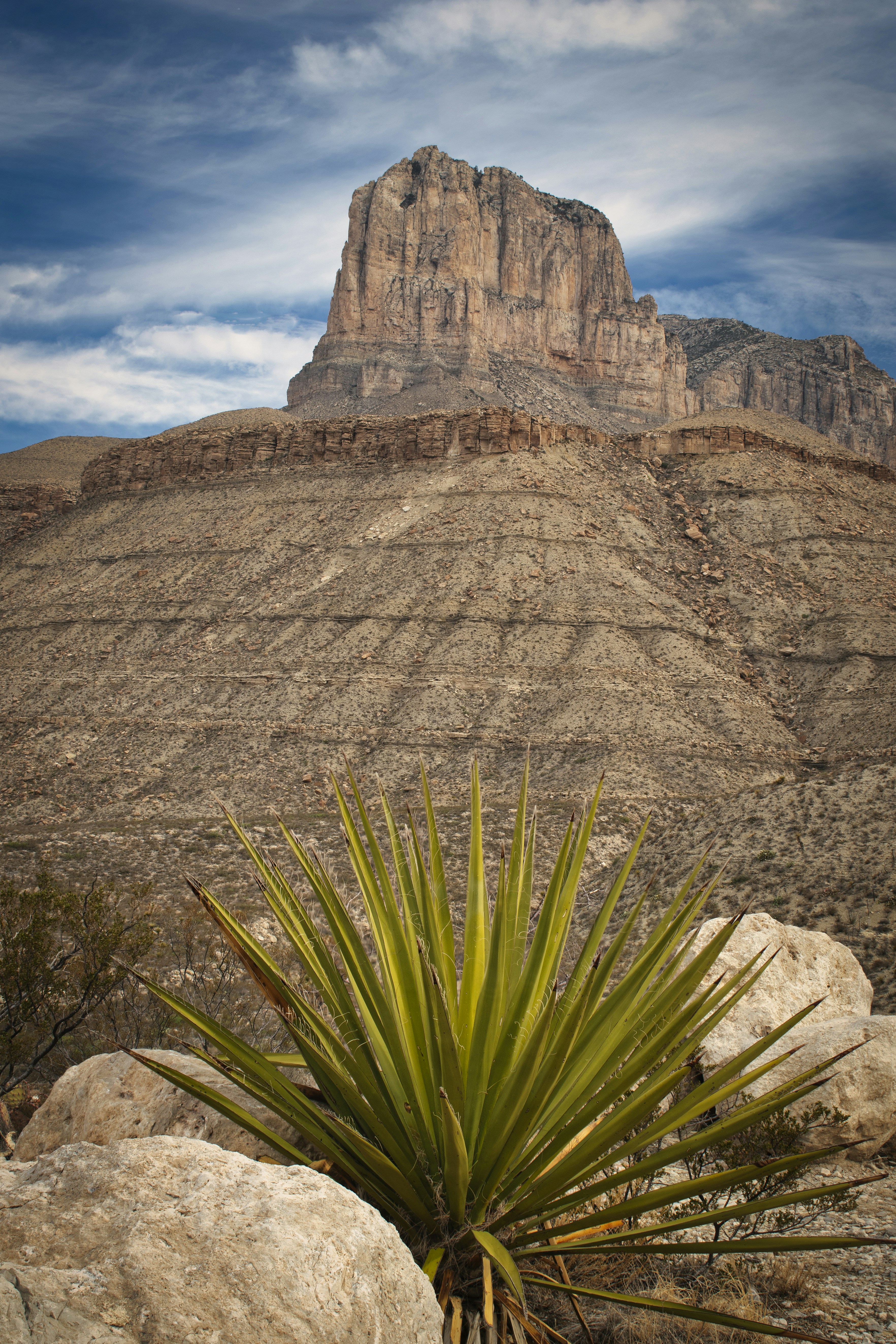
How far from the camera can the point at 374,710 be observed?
2381 cm

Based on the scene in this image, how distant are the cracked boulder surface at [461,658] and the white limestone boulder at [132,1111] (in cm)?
896

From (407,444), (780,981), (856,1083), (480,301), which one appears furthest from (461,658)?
→ (480,301)

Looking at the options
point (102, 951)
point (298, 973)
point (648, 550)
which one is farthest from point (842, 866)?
point (648, 550)

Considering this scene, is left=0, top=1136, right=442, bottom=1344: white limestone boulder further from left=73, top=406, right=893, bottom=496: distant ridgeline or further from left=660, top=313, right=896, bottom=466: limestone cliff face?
left=660, top=313, right=896, bottom=466: limestone cliff face

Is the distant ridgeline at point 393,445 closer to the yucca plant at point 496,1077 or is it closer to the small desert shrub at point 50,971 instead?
the small desert shrub at point 50,971

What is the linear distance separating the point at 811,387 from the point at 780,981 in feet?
371

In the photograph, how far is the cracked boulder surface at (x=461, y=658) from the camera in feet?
59.2

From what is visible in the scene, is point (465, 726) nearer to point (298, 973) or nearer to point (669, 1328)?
point (298, 973)

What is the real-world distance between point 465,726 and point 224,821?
23.4 feet

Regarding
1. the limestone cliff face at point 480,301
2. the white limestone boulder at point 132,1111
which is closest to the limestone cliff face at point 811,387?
the limestone cliff face at point 480,301

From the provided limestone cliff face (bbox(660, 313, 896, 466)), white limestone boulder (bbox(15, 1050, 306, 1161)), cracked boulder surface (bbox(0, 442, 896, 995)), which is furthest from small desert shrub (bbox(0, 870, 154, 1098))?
limestone cliff face (bbox(660, 313, 896, 466))

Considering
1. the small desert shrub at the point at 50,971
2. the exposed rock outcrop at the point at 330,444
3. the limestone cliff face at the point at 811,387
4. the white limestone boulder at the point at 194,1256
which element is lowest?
the small desert shrub at the point at 50,971

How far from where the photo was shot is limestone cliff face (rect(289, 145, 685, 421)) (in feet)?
269

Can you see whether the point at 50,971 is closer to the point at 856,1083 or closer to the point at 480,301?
the point at 856,1083
